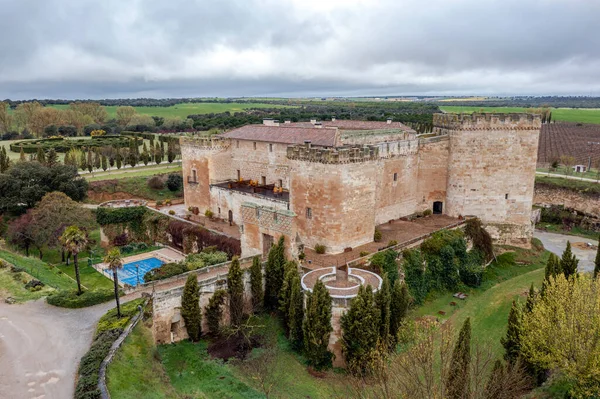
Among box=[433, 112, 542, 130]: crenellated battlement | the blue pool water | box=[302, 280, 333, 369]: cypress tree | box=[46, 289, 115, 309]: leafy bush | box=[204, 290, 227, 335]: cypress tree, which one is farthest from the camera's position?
box=[433, 112, 542, 130]: crenellated battlement

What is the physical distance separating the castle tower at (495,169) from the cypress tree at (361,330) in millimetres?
18344

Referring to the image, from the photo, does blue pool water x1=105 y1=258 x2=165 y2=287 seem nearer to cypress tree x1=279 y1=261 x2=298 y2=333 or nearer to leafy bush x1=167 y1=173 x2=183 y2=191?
cypress tree x1=279 y1=261 x2=298 y2=333

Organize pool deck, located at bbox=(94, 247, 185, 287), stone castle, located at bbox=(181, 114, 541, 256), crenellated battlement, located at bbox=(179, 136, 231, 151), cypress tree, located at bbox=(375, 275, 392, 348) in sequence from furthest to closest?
crenellated battlement, located at bbox=(179, 136, 231, 151) < pool deck, located at bbox=(94, 247, 185, 287) < stone castle, located at bbox=(181, 114, 541, 256) < cypress tree, located at bbox=(375, 275, 392, 348)

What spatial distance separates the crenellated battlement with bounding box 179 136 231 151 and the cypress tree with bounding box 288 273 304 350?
20.1 metres

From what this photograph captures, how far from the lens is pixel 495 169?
35094mm

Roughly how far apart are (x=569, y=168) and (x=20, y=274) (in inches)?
2722

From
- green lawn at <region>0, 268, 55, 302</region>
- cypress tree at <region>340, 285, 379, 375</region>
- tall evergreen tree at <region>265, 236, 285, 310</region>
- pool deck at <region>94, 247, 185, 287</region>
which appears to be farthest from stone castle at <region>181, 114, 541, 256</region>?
green lawn at <region>0, 268, 55, 302</region>

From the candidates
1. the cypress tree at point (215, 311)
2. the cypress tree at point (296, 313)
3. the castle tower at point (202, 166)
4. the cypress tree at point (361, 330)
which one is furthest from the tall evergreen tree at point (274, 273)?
the castle tower at point (202, 166)

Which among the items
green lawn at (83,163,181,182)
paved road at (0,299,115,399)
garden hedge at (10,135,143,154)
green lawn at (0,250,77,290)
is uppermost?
garden hedge at (10,135,143,154)

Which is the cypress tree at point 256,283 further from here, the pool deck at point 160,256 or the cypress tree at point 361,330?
the pool deck at point 160,256

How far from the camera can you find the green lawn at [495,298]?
25.8m

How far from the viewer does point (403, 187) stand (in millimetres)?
36219

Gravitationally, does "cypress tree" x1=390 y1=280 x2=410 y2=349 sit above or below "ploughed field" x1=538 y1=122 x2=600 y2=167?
below

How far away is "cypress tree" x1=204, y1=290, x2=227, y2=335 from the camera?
958 inches
